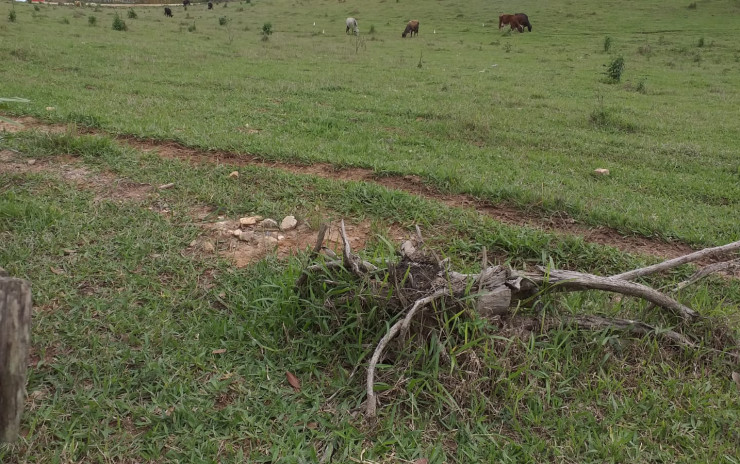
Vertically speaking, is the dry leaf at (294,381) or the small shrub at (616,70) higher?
the small shrub at (616,70)

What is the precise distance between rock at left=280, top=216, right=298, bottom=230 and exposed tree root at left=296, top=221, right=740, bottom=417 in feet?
3.53

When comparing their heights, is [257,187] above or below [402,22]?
below

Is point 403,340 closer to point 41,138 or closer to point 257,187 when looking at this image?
point 257,187

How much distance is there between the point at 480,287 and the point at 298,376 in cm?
91

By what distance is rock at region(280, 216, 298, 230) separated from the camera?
3.61 metres

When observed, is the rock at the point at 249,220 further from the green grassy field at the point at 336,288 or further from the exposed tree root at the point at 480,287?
the exposed tree root at the point at 480,287

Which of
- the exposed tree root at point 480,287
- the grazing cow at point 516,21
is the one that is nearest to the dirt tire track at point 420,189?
the exposed tree root at point 480,287

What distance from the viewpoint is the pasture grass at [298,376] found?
6.41ft

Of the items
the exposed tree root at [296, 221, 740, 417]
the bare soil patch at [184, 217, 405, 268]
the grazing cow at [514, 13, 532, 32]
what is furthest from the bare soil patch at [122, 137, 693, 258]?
the grazing cow at [514, 13, 532, 32]

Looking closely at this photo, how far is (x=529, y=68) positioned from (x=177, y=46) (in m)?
9.95

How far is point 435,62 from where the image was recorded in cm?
1486

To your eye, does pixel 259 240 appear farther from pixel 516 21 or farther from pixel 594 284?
pixel 516 21

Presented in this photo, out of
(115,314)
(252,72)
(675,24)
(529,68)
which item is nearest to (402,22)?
(675,24)

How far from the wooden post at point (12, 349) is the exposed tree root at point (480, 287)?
1161 mm
